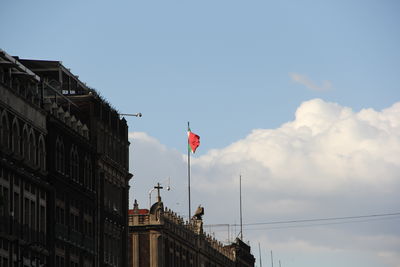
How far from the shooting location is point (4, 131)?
288 ft

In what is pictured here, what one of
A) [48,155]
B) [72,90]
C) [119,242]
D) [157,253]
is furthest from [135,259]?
[48,155]

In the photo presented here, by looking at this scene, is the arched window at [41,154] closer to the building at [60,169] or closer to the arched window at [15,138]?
the building at [60,169]

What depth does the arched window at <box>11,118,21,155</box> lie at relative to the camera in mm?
89312

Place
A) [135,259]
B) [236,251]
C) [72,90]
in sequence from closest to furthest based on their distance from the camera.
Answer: [72,90] < [135,259] < [236,251]

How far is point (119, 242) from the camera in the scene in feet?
386

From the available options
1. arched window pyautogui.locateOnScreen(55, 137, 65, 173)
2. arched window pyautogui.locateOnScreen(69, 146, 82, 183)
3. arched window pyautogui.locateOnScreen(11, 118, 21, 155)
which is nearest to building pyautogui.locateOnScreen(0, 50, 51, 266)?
arched window pyautogui.locateOnScreen(11, 118, 21, 155)

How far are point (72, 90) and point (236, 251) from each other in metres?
69.0

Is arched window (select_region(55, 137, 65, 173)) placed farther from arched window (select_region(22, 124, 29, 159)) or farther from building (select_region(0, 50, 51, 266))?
arched window (select_region(22, 124, 29, 159))

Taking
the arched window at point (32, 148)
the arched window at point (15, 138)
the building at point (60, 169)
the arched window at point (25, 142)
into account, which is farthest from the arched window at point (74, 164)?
the arched window at point (15, 138)

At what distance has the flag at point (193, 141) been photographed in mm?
155875

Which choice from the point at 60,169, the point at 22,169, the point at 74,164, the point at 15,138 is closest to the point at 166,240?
the point at 74,164

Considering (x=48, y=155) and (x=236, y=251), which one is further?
(x=236, y=251)

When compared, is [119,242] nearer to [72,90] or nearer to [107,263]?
[107,263]

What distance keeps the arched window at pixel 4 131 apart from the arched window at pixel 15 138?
94 centimetres
